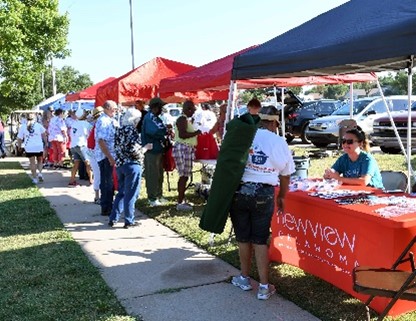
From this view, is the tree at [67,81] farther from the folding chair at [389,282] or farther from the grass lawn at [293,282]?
the folding chair at [389,282]

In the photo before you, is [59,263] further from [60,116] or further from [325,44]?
[60,116]

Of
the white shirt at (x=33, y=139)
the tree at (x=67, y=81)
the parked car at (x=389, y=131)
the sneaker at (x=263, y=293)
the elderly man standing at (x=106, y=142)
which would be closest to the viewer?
the sneaker at (x=263, y=293)

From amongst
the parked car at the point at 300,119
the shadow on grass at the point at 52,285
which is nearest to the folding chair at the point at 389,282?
the shadow on grass at the point at 52,285

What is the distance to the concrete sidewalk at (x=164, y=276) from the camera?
424 cm

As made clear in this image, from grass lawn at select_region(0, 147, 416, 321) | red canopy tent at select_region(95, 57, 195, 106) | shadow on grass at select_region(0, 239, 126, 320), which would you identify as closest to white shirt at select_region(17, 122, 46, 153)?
red canopy tent at select_region(95, 57, 195, 106)

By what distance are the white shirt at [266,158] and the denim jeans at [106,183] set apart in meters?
3.93

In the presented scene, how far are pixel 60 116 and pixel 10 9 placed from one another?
17.0ft

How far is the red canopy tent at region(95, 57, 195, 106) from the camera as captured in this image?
35.5 ft

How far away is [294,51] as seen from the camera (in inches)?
189

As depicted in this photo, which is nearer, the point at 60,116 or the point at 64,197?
the point at 64,197

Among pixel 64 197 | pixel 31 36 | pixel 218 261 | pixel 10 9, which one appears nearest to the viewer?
pixel 218 261

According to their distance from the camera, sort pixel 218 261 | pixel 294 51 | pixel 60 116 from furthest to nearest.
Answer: pixel 60 116
pixel 218 261
pixel 294 51

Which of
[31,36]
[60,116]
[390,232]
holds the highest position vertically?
[31,36]

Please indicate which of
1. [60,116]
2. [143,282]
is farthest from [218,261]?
[60,116]
